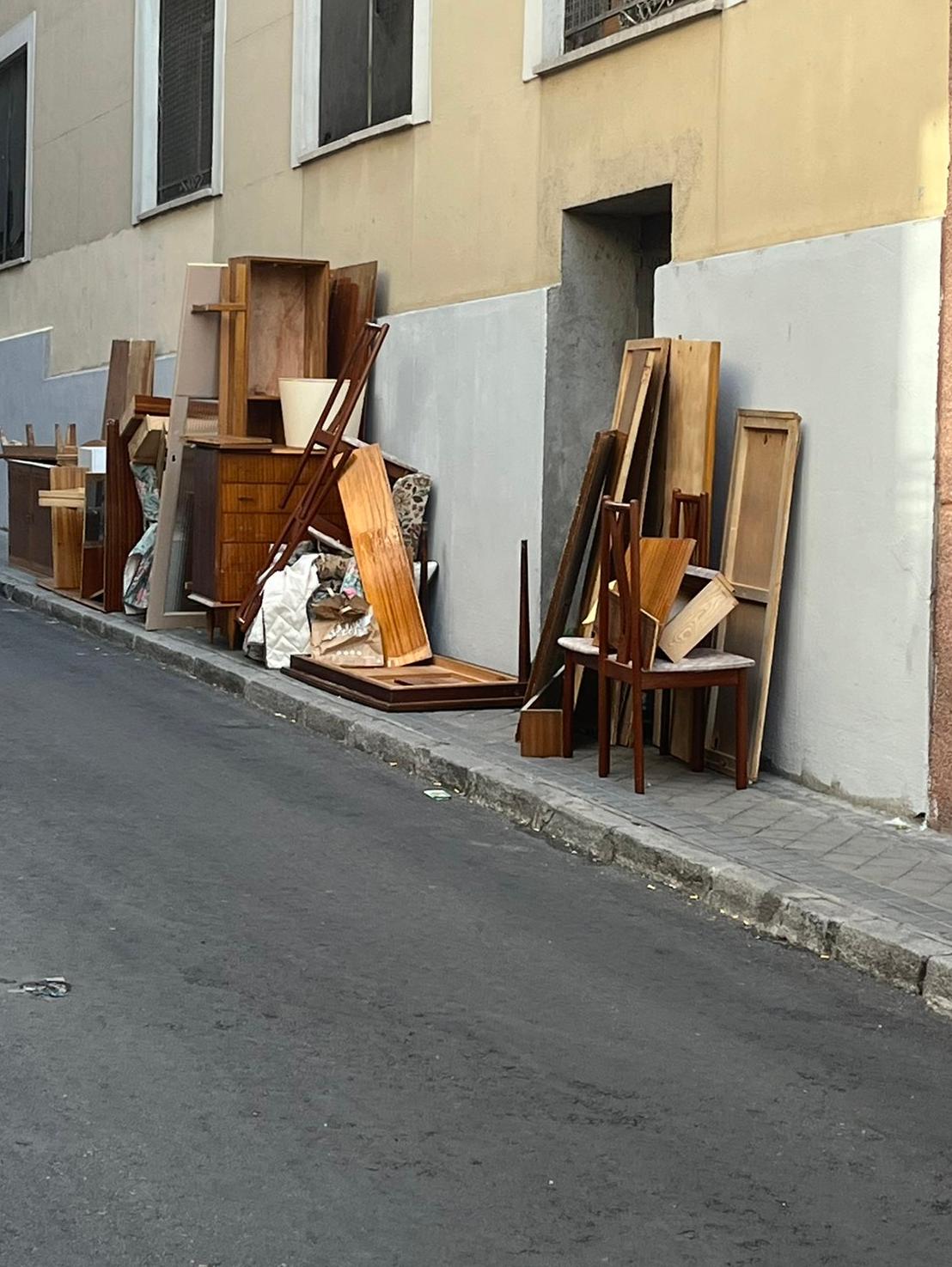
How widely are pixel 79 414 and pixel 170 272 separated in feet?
9.99

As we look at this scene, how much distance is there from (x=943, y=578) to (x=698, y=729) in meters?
1.52

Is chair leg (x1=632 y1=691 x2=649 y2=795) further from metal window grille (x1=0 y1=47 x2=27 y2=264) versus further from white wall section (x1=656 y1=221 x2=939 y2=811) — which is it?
metal window grille (x1=0 y1=47 x2=27 y2=264)

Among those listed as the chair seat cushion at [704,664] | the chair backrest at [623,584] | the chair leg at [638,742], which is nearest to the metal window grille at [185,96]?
the chair backrest at [623,584]

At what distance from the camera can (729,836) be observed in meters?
7.04

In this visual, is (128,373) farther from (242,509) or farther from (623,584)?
(623,584)

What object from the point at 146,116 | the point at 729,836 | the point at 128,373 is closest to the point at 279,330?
the point at 128,373

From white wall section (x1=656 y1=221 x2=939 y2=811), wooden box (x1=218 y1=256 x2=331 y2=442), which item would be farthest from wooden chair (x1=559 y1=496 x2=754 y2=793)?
wooden box (x1=218 y1=256 x2=331 y2=442)

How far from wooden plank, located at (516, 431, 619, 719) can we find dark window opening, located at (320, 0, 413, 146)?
4655mm

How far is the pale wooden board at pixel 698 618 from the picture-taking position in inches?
301

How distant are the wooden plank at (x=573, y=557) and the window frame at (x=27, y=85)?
48.5 feet

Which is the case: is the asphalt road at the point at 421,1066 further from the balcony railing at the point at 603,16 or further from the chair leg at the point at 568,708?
the balcony railing at the point at 603,16

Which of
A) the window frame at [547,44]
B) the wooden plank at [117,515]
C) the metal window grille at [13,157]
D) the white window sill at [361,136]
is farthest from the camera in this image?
the metal window grille at [13,157]

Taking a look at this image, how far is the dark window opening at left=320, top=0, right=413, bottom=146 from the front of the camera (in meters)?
12.5

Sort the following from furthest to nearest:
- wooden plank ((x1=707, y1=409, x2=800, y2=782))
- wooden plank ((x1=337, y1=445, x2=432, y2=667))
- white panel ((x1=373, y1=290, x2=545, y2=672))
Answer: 1. wooden plank ((x1=337, y1=445, x2=432, y2=667))
2. white panel ((x1=373, y1=290, x2=545, y2=672))
3. wooden plank ((x1=707, y1=409, x2=800, y2=782))
